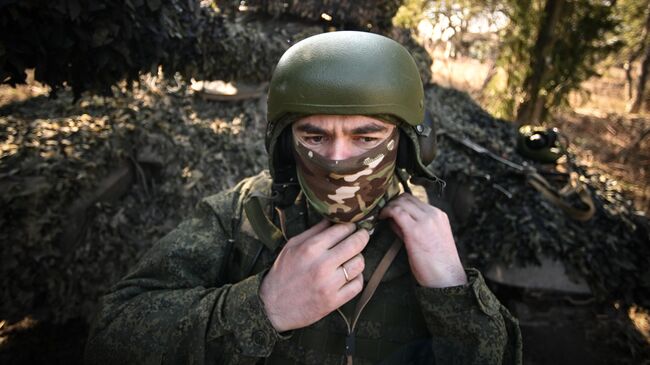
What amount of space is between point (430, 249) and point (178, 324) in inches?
41.0

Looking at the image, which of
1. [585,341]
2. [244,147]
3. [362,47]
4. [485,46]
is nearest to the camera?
[362,47]

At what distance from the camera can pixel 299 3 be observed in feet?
22.5

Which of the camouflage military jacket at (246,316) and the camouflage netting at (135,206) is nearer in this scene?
the camouflage military jacket at (246,316)

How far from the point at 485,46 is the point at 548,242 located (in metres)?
10.8

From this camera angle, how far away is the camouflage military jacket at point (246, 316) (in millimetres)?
1457

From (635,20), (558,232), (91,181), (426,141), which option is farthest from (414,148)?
→ (635,20)

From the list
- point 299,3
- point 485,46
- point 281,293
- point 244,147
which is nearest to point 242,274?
point 281,293

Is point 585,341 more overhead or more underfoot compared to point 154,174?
more underfoot

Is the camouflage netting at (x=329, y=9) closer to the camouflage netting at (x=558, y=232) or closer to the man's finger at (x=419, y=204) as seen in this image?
the camouflage netting at (x=558, y=232)

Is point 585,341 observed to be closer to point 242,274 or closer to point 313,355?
point 313,355

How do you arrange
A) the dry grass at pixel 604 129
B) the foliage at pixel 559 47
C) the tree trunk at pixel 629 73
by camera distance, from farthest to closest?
the tree trunk at pixel 629 73 < the dry grass at pixel 604 129 < the foliage at pixel 559 47

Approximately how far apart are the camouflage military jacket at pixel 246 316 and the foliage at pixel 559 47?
355 inches

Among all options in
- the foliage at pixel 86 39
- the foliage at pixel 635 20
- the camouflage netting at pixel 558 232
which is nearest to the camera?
the foliage at pixel 86 39

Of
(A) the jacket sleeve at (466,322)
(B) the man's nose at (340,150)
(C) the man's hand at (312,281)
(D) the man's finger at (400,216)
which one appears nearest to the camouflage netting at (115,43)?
(B) the man's nose at (340,150)
